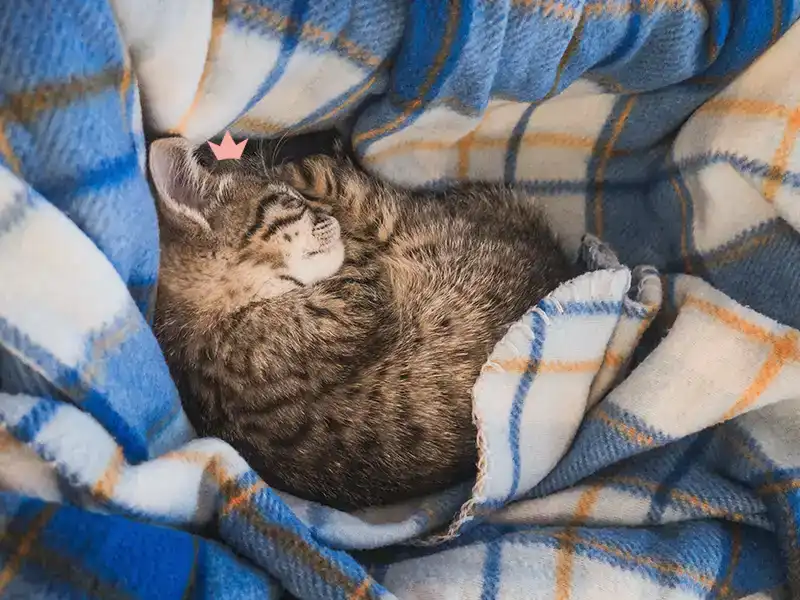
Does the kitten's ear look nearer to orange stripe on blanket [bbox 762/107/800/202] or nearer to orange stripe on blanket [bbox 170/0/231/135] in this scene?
orange stripe on blanket [bbox 170/0/231/135]

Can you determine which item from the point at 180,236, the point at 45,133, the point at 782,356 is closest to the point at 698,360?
the point at 782,356

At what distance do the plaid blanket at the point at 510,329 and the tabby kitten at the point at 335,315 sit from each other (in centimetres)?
7

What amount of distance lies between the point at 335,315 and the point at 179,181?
0.31 metres

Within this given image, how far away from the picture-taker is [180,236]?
110 centimetres

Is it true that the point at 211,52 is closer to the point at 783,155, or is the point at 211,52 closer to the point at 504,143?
the point at 504,143

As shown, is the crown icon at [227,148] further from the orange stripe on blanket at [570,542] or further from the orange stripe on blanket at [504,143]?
the orange stripe on blanket at [570,542]

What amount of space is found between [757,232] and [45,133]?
39.9 inches

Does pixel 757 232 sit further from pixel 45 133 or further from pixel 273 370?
pixel 45 133

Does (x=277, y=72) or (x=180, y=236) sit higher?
(x=277, y=72)

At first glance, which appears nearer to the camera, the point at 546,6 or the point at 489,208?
the point at 546,6

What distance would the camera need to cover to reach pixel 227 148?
1.07 meters

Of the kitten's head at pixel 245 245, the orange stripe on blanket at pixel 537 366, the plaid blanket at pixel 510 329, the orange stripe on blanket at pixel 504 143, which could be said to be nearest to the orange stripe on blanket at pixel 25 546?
the plaid blanket at pixel 510 329

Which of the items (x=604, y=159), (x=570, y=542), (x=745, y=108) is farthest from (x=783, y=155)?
(x=570, y=542)

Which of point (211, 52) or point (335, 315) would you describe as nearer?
point (211, 52)
